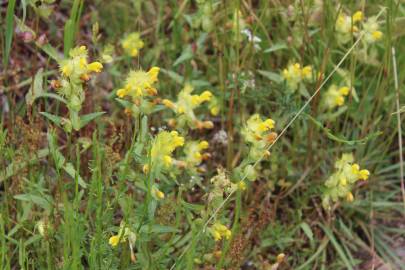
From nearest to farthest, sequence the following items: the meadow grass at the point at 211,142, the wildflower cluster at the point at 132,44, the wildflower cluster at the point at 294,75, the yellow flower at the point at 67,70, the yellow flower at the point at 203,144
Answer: the yellow flower at the point at 67,70
the meadow grass at the point at 211,142
the yellow flower at the point at 203,144
the wildflower cluster at the point at 294,75
the wildflower cluster at the point at 132,44

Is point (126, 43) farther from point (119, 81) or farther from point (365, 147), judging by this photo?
point (365, 147)

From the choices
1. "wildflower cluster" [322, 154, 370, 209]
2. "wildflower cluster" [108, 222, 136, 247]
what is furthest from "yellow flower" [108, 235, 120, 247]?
"wildflower cluster" [322, 154, 370, 209]

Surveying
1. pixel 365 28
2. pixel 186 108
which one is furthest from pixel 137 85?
pixel 365 28

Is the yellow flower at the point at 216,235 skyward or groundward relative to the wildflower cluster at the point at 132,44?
groundward

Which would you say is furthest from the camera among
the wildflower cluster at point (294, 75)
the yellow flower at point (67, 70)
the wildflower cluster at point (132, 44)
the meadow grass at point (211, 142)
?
the wildflower cluster at point (132, 44)

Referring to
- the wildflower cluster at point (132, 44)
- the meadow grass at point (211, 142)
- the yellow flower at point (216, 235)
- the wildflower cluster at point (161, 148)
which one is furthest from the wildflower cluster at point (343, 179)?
the wildflower cluster at point (132, 44)

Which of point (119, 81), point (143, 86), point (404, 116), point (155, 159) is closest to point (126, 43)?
point (119, 81)

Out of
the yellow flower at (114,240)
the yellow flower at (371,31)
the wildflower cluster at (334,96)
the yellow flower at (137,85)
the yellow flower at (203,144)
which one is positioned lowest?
the yellow flower at (114,240)

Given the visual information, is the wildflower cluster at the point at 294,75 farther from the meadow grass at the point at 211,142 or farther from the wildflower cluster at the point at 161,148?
the wildflower cluster at the point at 161,148
